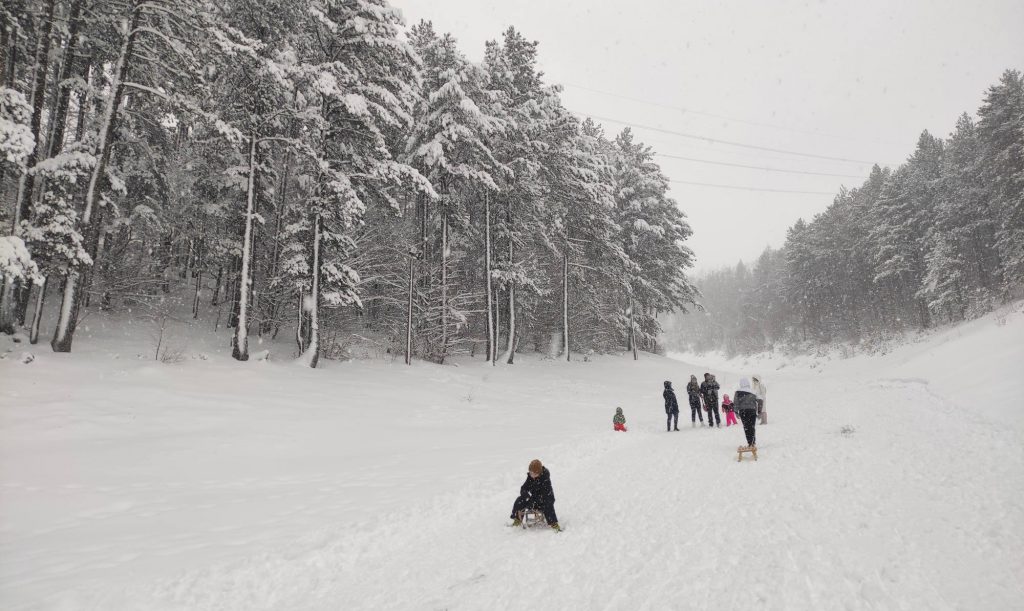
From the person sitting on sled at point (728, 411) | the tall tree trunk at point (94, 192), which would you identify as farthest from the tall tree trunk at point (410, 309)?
the person sitting on sled at point (728, 411)

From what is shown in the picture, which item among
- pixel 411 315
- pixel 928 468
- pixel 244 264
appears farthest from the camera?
pixel 411 315

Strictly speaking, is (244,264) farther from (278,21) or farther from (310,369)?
(278,21)

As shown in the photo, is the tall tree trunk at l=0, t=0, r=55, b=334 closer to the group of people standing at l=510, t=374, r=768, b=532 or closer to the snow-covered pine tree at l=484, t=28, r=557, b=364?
the group of people standing at l=510, t=374, r=768, b=532

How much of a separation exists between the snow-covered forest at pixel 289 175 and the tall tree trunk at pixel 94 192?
0.05 m

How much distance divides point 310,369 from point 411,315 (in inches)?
224

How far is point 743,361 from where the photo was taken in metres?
65.7

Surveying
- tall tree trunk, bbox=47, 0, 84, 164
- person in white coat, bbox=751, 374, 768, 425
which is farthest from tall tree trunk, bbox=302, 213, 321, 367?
person in white coat, bbox=751, 374, 768, 425

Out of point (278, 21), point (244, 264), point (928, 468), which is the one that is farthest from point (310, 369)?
point (928, 468)

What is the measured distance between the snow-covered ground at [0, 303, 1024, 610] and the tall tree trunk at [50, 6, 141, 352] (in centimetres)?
72

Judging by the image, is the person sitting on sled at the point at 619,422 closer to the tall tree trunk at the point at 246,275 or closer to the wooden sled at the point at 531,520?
the wooden sled at the point at 531,520

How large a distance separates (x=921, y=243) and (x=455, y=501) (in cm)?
4945

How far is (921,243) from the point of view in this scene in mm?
39844

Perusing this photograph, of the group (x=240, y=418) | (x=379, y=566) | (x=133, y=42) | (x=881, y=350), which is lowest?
(x=379, y=566)

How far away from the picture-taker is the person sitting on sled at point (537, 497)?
6117 millimetres
